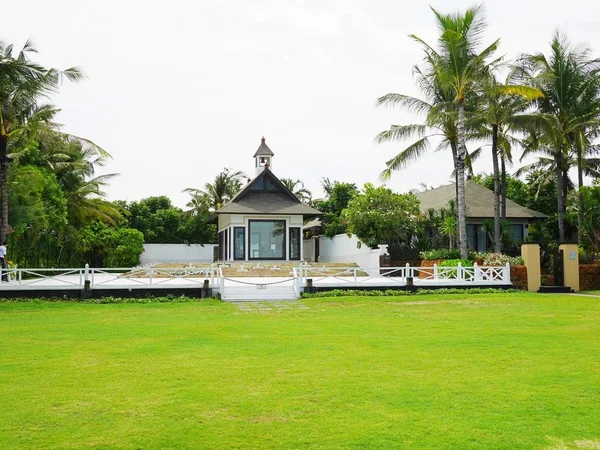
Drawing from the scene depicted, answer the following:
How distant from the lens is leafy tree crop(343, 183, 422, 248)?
3170cm

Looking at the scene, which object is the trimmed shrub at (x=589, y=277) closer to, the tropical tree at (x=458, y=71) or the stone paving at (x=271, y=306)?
the tropical tree at (x=458, y=71)

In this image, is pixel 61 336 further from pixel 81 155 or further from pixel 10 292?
pixel 81 155

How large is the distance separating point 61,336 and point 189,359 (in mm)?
4072

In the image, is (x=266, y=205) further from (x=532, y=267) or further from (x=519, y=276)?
(x=532, y=267)

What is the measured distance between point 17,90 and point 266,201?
16.3 m

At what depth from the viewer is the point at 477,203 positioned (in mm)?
36344

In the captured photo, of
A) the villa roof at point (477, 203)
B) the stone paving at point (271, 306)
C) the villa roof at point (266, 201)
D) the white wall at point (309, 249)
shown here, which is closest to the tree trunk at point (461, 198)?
the villa roof at point (477, 203)

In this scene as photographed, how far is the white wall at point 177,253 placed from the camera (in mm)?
46844

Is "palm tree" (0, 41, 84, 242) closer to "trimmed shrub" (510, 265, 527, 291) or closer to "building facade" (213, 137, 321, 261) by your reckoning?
"building facade" (213, 137, 321, 261)

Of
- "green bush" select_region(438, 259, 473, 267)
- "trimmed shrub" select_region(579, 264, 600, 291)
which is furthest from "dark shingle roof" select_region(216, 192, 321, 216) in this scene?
"trimmed shrub" select_region(579, 264, 600, 291)

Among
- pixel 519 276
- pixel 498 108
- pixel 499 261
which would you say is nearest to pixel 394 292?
pixel 519 276

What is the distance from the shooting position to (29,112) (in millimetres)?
24562

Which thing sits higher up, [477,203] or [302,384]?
[477,203]

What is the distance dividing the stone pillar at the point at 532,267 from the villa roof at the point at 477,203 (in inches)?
345
